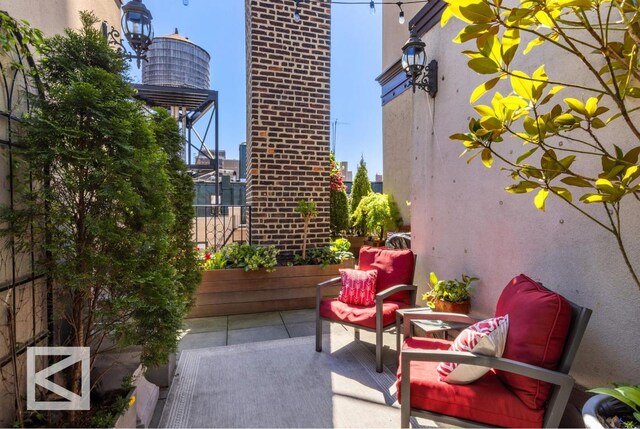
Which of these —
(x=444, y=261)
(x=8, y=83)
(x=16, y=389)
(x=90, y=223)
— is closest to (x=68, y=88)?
(x=8, y=83)

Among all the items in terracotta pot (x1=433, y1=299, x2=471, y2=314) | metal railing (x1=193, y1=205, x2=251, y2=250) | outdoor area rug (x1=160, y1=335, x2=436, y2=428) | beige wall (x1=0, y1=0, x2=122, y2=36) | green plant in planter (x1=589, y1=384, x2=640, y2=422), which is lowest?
outdoor area rug (x1=160, y1=335, x2=436, y2=428)

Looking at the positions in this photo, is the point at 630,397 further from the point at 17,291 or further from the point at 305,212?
the point at 305,212

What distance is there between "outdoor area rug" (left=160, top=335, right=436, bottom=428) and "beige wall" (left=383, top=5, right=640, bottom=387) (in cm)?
111

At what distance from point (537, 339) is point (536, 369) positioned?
0.14 meters

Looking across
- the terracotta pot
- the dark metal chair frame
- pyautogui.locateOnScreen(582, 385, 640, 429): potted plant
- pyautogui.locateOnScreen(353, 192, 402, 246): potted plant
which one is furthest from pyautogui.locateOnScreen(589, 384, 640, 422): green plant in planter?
pyautogui.locateOnScreen(353, 192, 402, 246): potted plant

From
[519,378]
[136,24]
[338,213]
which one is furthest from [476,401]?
[338,213]

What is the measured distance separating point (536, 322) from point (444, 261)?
5.12 ft

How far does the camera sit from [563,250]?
1902 mm

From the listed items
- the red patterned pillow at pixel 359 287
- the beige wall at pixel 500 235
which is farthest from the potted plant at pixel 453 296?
the red patterned pillow at pixel 359 287

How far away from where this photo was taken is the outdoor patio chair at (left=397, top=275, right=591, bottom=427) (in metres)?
1.41

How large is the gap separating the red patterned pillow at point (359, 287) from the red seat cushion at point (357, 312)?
0.06 m

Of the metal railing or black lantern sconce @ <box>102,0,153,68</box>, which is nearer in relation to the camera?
black lantern sconce @ <box>102,0,153,68</box>

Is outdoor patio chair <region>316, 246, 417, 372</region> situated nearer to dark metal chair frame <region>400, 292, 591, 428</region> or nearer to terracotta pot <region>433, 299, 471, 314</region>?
terracotta pot <region>433, 299, 471, 314</region>

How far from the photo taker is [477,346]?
1.54 metres
